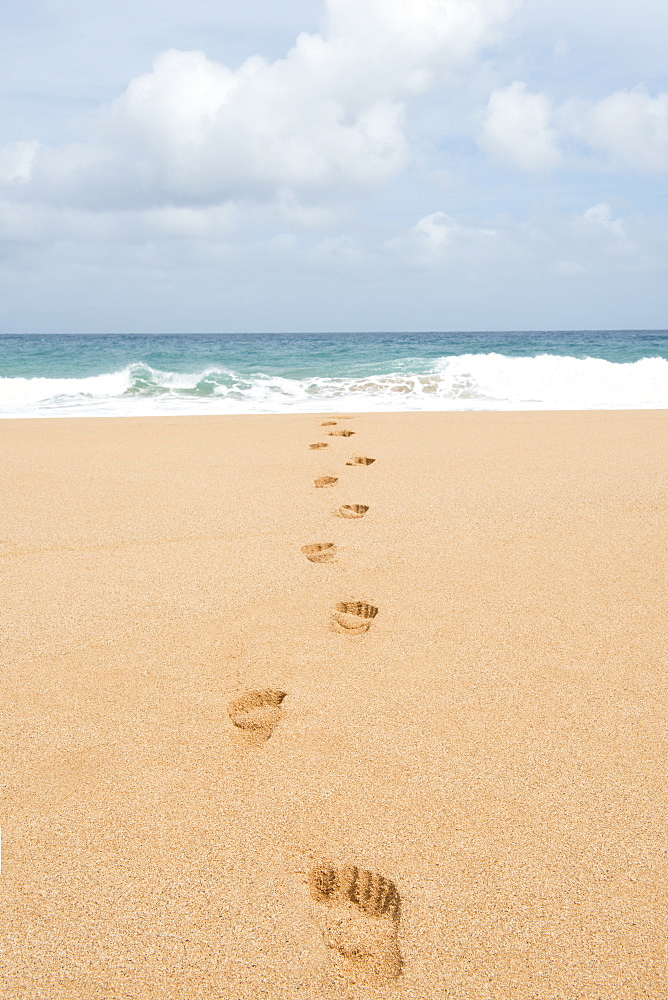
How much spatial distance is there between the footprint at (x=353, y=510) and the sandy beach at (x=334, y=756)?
0.06 metres

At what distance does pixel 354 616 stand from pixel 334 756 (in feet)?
2.37

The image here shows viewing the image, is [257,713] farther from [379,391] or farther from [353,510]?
[379,391]

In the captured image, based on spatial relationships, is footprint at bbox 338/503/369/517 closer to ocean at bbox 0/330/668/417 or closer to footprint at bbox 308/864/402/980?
footprint at bbox 308/864/402/980

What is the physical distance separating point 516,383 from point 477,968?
11123mm

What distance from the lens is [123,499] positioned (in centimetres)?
370

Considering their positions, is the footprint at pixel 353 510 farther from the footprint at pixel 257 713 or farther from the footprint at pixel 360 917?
the footprint at pixel 360 917

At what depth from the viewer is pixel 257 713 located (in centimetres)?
178

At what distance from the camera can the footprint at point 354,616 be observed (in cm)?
222

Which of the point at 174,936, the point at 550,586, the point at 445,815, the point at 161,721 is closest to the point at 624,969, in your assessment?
the point at 445,815

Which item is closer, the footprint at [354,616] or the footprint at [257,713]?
the footprint at [257,713]

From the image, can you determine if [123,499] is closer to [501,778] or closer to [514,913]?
[501,778]

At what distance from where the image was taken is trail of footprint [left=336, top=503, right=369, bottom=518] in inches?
133

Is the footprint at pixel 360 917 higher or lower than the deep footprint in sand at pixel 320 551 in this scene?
lower

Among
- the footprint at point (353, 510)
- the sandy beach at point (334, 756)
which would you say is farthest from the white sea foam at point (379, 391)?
the sandy beach at point (334, 756)
